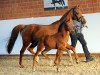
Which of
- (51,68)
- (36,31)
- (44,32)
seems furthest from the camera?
(36,31)

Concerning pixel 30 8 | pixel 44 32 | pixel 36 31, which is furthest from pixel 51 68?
pixel 30 8

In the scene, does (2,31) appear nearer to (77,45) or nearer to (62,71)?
(77,45)

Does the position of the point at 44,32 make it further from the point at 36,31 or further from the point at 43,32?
the point at 36,31

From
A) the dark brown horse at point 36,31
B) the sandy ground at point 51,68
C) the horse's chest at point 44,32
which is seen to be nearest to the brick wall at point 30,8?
the sandy ground at point 51,68

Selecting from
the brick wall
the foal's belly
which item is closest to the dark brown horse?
the foal's belly

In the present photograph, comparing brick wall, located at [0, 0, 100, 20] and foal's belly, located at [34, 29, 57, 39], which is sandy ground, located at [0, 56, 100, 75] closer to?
foal's belly, located at [34, 29, 57, 39]

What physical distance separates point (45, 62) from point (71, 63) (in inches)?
46.1

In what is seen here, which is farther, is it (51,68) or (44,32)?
(44,32)

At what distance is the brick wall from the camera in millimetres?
13625

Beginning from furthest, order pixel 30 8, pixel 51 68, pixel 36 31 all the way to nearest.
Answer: pixel 30 8, pixel 36 31, pixel 51 68

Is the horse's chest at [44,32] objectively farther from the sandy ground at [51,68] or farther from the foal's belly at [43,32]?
the sandy ground at [51,68]

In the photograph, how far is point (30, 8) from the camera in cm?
1450

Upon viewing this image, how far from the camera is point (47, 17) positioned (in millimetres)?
14188

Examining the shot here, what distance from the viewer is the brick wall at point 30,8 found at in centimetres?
1362
